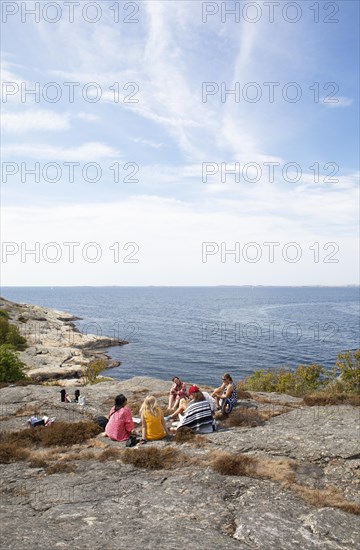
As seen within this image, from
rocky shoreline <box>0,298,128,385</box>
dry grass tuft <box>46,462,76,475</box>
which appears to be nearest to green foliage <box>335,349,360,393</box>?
dry grass tuft <box>46,462,76,475</box>

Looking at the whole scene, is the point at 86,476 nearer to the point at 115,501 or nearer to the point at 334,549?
the point at 115,501

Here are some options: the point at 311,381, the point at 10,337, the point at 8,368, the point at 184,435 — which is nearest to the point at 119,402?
the point at 184,435

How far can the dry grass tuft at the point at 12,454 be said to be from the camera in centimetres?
1241

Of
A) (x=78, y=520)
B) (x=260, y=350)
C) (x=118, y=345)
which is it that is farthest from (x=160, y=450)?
(x=118, y=345)

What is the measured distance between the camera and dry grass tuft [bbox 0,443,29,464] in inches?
488

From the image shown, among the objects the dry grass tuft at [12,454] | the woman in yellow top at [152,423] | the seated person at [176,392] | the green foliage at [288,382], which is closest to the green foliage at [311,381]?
the green foliage at [288,382]

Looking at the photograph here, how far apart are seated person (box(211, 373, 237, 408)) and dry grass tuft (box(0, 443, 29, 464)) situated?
8040 millimetres

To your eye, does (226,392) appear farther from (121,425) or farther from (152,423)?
(121,425)

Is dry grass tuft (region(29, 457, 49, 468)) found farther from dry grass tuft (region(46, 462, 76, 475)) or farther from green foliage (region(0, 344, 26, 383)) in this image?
green foliage (region(0, 344, 26, 383))

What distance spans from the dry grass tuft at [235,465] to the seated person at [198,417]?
8.54ft

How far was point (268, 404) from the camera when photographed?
19.6 meters

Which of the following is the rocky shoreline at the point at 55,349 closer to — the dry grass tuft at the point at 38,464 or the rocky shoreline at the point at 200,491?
the dry grass tuft at the point at 38,464

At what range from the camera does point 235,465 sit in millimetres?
11438

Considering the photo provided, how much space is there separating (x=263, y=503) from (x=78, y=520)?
4226 mm
